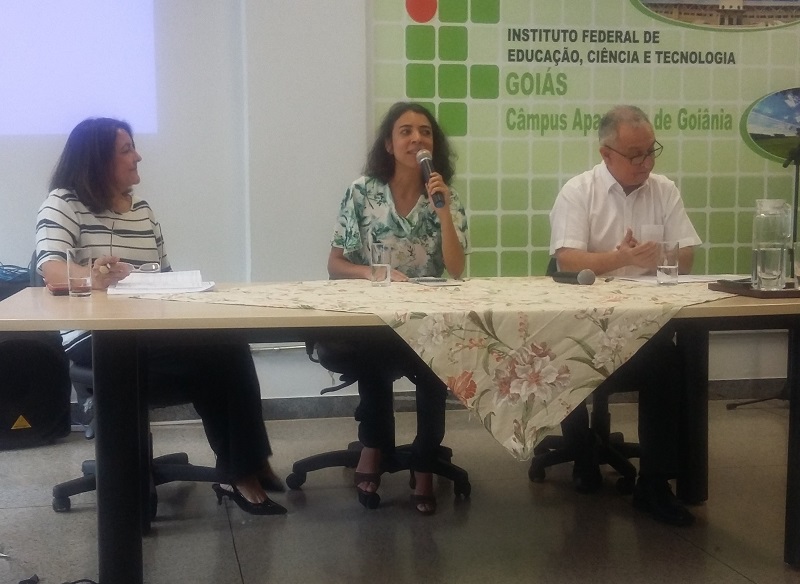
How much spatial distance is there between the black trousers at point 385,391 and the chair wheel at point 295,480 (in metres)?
0.26

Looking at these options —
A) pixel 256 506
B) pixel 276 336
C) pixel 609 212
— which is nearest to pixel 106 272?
pixel 276 336

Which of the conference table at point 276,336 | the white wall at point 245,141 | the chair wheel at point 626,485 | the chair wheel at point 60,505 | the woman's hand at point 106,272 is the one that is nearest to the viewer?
the conference table at point 276,336

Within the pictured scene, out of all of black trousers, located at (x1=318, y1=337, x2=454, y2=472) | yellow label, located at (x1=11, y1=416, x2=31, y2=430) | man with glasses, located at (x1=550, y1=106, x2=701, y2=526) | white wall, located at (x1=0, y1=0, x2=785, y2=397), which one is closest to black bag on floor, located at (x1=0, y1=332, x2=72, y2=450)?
yellow label, located at (x1=11, y1=416, x2=31, y2=430)

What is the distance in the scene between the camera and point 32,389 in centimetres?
291

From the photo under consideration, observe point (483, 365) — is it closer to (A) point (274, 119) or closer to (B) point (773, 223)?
(B) point (773, 223)

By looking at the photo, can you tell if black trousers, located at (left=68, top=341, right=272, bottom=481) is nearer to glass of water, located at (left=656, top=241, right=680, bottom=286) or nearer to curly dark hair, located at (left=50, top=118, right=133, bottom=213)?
curly dark hair, located at (left=50, top=118, right=133, bottom=213)

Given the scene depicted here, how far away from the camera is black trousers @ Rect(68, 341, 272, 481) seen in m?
2.17

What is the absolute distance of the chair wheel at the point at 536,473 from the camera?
2676 millimetres

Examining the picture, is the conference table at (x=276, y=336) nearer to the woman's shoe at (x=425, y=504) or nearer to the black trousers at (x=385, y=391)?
the black trousers at (x=385, y=391)

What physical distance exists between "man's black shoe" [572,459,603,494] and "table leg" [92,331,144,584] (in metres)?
1.42

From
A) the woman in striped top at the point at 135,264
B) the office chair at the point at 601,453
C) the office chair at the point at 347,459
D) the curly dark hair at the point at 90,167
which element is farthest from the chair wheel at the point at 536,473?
the curly dark hair at the point at 90,167

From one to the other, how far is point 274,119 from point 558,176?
125 centimetres

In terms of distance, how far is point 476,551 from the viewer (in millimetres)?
2115

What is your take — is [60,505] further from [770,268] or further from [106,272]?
[770,268]
